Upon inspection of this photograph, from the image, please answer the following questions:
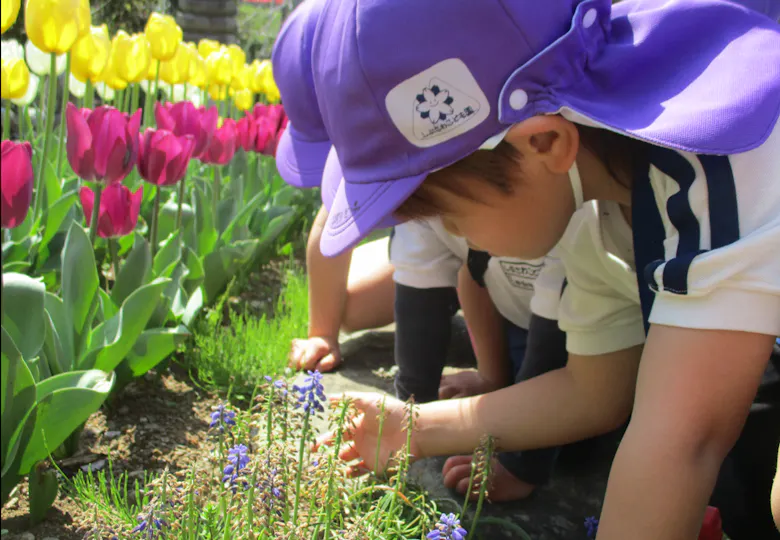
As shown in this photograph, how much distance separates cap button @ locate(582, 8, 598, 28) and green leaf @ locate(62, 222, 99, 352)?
1.02 m

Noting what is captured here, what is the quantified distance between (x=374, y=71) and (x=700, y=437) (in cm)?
62

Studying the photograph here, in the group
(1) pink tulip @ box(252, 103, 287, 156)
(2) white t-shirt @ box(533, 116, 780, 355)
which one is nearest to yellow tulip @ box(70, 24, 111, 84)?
(1) pink tulip @ box(252, 103, 287, 156)

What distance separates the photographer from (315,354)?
7.52ft

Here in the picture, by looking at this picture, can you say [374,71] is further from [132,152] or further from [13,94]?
[13,94]

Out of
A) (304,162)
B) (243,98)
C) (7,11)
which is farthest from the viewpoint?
(243,98)

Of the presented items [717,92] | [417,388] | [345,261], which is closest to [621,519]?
[717,92]

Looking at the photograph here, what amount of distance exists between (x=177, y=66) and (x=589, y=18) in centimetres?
212

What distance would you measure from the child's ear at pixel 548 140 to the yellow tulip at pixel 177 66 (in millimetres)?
2049

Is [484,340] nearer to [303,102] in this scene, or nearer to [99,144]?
[303,102]

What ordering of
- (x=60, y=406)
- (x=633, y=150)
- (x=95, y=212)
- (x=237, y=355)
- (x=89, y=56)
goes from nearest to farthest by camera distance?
1. (x=633, y=150)
2. (x=60, y=406)
3. (x=95, y=212)
4. (x=237, y=355)
5. (x=89, y=56)

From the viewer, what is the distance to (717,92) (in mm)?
1054

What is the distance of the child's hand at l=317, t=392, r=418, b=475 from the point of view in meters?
1.50

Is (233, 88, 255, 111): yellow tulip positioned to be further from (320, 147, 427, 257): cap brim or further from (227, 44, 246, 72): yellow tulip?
(320, 147, 427, 257): cap brim

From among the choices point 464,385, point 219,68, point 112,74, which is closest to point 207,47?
point 219,68
